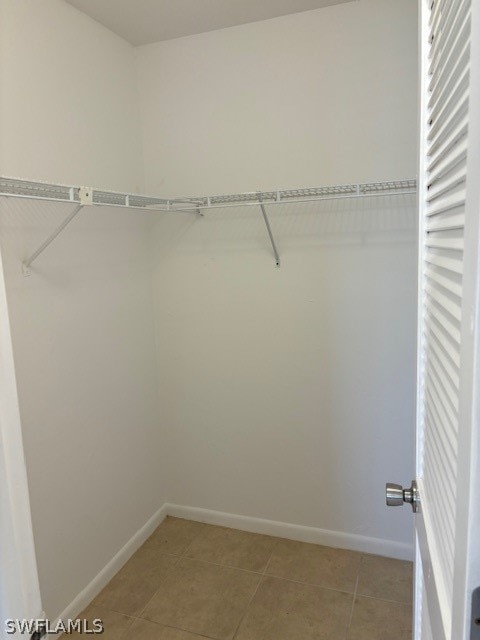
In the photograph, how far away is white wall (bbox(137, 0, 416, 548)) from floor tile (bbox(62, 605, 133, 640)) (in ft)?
2.52

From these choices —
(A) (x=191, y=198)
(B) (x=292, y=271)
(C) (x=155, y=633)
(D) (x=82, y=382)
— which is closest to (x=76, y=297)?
(D) (x=82, y=382)

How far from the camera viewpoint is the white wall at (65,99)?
66.5 inches

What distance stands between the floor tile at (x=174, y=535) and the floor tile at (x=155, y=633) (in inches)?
18.2

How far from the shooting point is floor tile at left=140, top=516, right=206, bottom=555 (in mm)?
2467

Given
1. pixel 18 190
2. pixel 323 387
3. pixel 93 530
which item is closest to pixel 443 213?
pixel 18 190

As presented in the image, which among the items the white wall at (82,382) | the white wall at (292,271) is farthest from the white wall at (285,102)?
the white wall at (82,382)

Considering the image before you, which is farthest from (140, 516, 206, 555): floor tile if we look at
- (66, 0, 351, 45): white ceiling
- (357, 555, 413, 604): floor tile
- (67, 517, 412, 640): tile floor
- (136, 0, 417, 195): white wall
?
(66, 0, 351, 45): white ceiling

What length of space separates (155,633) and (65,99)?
221 cm

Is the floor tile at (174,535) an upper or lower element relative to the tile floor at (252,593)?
upper

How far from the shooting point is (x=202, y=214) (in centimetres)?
242

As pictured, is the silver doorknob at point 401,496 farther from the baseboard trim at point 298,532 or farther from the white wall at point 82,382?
the baseboard trim at point 298,532

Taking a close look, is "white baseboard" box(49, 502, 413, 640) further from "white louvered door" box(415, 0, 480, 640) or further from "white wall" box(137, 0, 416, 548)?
"white louvered door" box(415, 0, 480, 640)

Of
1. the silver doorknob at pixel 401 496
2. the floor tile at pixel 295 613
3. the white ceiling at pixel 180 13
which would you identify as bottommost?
the floor tile at pixel 295 613

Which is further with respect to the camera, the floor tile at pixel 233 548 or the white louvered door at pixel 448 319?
the floor tile at pixel 233 548
